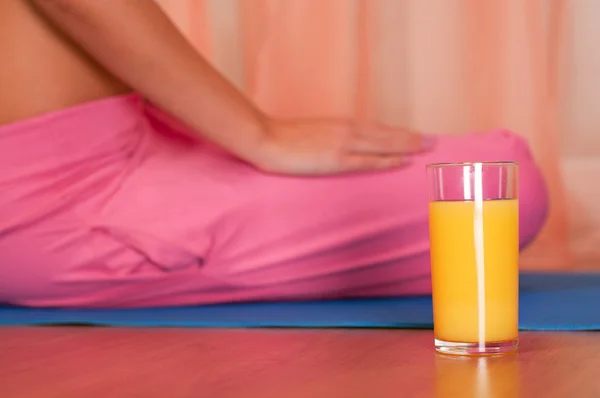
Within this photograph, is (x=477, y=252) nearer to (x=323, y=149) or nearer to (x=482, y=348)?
(x=482, y=348)

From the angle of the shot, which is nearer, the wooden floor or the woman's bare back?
the wooden floor

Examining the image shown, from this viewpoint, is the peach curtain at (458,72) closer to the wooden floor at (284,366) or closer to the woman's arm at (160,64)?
the woman's arm at (160,64)

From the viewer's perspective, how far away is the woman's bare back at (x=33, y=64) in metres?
1.29

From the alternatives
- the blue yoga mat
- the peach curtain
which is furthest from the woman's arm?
the peach curtain

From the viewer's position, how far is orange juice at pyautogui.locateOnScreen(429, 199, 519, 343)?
2.85ft

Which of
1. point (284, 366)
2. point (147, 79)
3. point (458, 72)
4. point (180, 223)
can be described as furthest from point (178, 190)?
point (458, 72)

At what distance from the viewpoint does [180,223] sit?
4.37ft

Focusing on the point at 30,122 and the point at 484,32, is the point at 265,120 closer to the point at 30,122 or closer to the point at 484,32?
the point at 30,122

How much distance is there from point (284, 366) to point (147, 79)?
55 cm

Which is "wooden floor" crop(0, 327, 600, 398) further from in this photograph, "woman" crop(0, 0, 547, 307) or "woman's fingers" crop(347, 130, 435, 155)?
"woman's fingers" crop(347, 130, 435, 155)

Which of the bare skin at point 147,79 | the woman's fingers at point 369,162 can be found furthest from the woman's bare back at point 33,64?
the woman's fingers at point 369,162

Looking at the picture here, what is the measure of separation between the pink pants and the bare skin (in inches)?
1.5

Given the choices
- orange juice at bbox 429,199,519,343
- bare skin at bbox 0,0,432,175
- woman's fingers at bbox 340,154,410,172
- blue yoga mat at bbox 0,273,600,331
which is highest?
bare skin at bbox 0,0,432,175

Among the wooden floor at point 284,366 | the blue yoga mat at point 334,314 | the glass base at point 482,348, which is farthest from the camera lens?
the blue yoga mat at point 334,314
